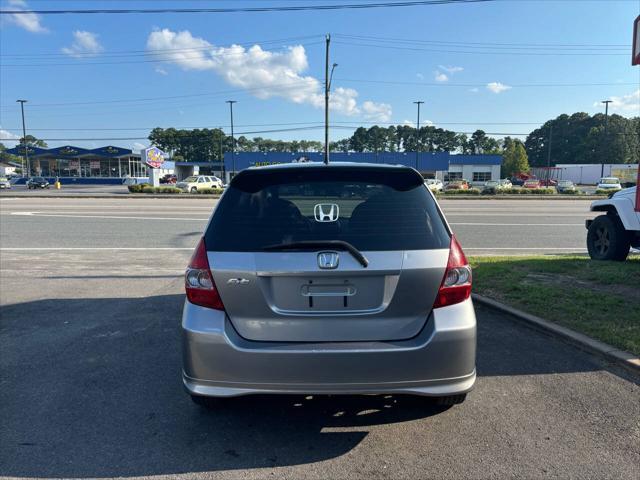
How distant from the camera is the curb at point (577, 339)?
4.11 meters

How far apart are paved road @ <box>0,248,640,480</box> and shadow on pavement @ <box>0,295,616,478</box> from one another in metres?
0.01

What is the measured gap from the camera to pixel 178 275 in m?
8.22

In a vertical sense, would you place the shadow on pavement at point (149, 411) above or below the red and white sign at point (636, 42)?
below

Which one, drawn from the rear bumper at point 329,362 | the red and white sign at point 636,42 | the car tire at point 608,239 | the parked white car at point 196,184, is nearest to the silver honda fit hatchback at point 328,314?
the rear bumper at point 329,362

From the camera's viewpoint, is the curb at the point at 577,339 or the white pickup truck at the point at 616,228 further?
the white pickup truck at the point at 616,228

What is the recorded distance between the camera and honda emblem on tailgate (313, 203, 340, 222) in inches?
136

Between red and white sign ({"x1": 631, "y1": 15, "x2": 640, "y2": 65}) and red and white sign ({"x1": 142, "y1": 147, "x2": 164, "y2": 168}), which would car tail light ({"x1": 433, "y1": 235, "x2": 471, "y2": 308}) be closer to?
red and white sign ({"x1": 631, "y1": 15, "x2": 640, "y2": 65})

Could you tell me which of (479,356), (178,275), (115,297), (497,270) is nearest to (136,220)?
(178,275)

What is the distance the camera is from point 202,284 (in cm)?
292

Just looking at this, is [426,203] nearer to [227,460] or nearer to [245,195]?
[245,195]

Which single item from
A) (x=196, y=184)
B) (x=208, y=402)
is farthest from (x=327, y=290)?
(x=196, y=184)

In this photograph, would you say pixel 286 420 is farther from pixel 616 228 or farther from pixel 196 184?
pixel 196 184

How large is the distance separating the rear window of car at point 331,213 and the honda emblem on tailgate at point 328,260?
0.39ft

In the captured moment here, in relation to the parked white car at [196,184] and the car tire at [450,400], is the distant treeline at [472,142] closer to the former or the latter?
the parked white car at [196,184]
